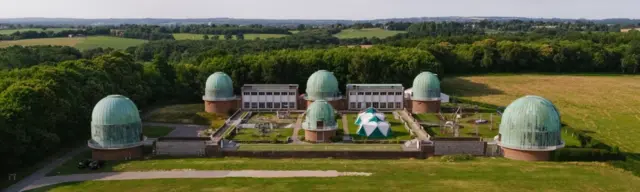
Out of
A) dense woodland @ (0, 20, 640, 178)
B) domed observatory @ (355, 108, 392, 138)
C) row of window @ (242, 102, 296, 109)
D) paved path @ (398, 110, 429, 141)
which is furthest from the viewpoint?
row of window @ (242, 102, 296, 109)

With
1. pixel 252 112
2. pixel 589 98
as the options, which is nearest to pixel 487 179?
pixel 252 112

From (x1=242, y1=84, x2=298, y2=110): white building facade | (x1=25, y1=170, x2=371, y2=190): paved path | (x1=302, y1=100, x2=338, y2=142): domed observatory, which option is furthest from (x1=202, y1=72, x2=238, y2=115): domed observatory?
(x1=25, y1=170, x2=371, y2=190): paved path

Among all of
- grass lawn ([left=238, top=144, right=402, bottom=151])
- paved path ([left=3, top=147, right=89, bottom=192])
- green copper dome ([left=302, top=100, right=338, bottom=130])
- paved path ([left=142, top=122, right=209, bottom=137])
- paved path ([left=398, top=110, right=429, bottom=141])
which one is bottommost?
paved path ([left=142, top=122, right=209, bottom=137])

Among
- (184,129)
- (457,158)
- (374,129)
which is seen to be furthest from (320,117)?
(184,129)

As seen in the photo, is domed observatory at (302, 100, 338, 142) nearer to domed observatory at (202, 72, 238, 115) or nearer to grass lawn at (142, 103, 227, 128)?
grass lawn at (142, 103, 227, 128)

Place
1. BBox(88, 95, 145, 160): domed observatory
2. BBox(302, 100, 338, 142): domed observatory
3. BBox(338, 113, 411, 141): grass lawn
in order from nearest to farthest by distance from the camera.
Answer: BBox(88, 95, 145, 160): domed observatory, BBox(302, 100, 338, 142): domed observatory, BBox(338, 113, 411, 141): grass lawn

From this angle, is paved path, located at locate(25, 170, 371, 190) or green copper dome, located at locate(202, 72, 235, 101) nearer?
paved path, located at locate(25, 170, 371, 190)

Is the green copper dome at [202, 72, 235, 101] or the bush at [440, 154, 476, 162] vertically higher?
the green copper dome at [202, 72, 235, 101]

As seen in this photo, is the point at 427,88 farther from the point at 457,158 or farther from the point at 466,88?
the point at 466,88

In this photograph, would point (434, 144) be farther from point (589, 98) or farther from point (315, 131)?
point (589, 98)
